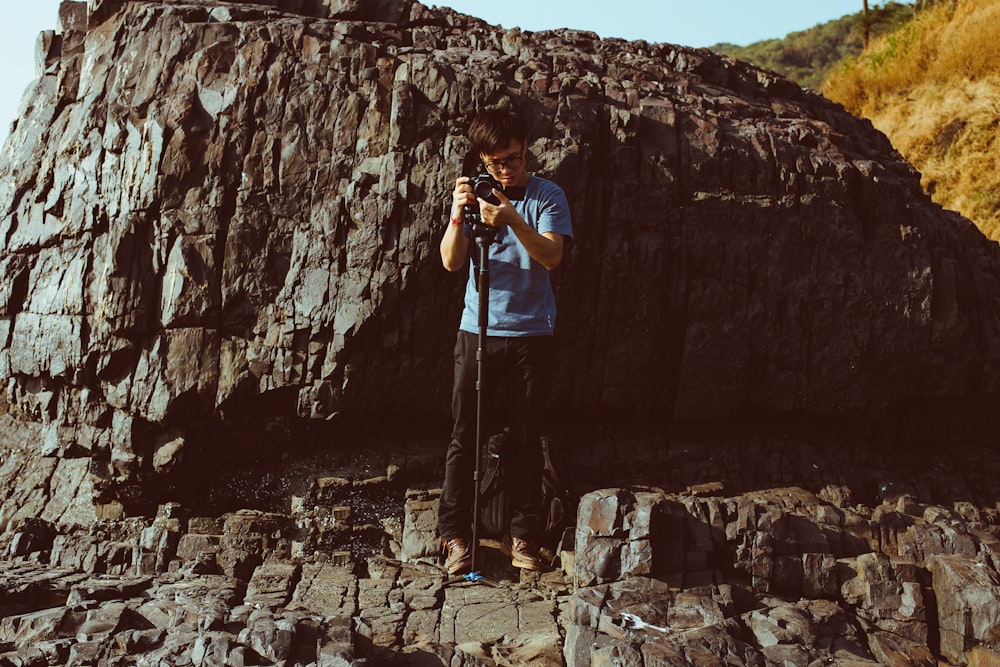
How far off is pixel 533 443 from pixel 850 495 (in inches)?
109

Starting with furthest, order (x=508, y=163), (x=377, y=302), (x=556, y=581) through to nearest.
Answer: (x=377, y=302) < (x=556, y=581) < (x=508, y=163)

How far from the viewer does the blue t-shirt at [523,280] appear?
4.91 m

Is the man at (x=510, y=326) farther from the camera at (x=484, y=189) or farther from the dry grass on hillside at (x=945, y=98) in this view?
the dry grass on hillside at (x=945, y=98)

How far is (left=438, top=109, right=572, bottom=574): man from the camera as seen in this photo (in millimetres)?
4816

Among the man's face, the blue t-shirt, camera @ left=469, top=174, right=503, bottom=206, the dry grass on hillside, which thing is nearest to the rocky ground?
the blue t-shirt

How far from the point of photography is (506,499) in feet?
17.3

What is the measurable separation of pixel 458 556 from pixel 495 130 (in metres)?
2.75

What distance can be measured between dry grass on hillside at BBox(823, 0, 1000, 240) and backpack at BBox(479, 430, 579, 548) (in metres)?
10.0

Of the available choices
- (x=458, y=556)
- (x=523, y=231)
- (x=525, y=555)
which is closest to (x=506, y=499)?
(x=525, y=555)

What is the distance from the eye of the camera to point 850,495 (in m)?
6.08

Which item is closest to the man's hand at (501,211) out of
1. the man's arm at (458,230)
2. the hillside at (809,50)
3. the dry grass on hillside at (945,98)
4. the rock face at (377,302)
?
the man's arm at (458,230)

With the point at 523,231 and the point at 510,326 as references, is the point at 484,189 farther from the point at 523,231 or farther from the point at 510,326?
the point at 510,326

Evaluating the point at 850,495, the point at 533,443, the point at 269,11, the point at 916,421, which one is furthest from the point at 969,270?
the point at 269,11

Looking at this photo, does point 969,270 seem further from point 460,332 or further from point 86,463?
point 86,463
